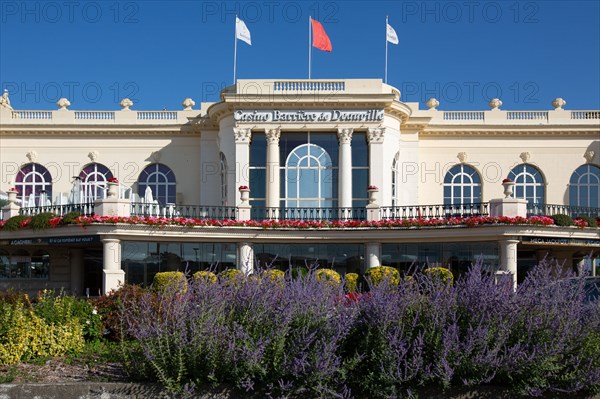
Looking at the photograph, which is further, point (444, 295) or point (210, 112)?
point (210, 112)

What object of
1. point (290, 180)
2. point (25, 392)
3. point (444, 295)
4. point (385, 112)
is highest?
point (385, 112)

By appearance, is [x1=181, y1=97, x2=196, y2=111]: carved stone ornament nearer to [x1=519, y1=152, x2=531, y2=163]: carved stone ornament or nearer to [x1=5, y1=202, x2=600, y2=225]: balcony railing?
[x1=5, y1=202, x2=600, y2=225]: balcony railing

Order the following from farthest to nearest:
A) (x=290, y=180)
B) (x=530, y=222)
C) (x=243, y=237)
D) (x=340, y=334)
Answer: (x=290, y=180), (x=243, y=237), (x=530, y=222), (x=340, y=334)

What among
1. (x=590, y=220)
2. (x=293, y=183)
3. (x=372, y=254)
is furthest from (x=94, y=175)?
(x=590, y=220)

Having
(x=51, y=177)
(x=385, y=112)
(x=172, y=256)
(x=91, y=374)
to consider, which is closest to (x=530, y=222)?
(x=385, y=112)

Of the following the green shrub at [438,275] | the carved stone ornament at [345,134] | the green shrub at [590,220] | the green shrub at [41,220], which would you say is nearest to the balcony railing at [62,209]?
the green shrub at [41,220]

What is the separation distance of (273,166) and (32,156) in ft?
48.2

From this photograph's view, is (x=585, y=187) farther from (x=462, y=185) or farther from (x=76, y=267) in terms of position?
(x=76, y=267)

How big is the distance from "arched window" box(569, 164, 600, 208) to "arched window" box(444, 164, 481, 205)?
17.3ft

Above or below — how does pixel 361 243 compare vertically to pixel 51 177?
below

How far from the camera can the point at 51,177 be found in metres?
37.3

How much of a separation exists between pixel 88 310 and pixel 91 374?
9.83ft

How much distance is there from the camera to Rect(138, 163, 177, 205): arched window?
37.3 meters

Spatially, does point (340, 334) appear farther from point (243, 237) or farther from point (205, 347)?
point (243, 237)
